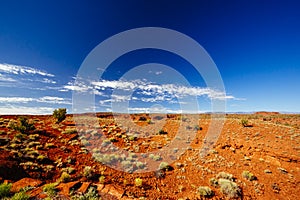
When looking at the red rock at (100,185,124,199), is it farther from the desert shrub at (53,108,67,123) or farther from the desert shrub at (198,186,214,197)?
the desert shrub at (53,108,67,123)

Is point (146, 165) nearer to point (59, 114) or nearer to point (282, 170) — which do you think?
point (282, 170)

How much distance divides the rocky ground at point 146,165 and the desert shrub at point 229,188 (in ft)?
0.15

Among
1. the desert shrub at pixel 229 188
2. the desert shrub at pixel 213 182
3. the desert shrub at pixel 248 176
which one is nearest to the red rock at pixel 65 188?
the desert shrub at pixel 213 182

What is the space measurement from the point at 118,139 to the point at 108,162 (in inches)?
154

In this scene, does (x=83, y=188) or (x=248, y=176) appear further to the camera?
(x=248, y=176)

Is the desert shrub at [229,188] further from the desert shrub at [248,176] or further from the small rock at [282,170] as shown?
the small rock at [282,170]

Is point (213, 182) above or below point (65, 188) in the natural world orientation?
below

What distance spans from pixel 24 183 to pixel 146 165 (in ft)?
19.9

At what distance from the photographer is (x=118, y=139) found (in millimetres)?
14352

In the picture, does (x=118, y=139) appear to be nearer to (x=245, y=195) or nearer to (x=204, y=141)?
(x=204, y=141)

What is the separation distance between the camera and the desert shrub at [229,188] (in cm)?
806

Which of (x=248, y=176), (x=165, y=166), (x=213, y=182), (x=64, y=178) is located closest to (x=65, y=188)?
(x=64, y=178)

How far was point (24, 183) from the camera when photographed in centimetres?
723

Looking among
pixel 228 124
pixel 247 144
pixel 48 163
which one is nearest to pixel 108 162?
pixel 48 163
